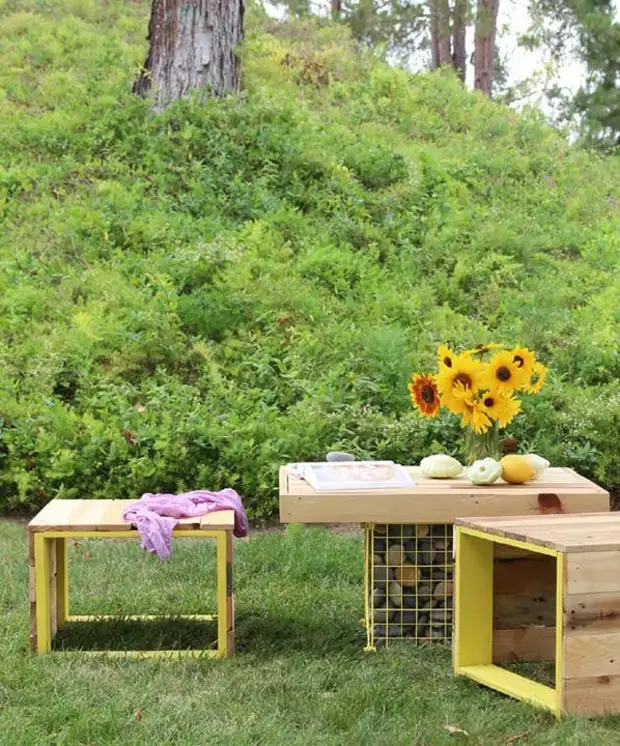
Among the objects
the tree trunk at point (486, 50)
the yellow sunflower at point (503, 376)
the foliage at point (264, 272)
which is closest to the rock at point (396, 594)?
the yellow sunflower at point (503, 376)

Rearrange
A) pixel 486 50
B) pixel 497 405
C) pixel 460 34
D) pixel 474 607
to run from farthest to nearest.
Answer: pixel 460 34 < pixel 486 50 < pixel 497 405 < pixel 474 607

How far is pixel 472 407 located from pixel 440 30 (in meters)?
14.3

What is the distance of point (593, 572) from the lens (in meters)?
2.96

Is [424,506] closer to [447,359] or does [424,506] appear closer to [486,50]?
[447,359]

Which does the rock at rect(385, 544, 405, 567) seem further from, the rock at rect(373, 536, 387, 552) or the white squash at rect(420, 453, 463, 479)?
the white squash at rect(420, 453, 463, 479)

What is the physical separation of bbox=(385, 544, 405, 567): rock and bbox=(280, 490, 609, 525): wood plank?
221mm

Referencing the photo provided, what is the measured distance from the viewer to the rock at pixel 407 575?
3.85m

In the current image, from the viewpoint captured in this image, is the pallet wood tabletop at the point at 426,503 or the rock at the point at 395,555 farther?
A: the rock at the point at 395,555

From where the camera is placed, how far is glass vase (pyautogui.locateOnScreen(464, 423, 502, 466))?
4047mm

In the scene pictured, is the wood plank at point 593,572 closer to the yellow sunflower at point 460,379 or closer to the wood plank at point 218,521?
the yellow sunflower at point 460,379

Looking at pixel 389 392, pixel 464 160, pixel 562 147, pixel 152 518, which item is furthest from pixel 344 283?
pixel 562 147

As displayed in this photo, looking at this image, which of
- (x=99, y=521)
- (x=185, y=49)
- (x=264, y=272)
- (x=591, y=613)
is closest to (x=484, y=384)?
(x=591, y=613)

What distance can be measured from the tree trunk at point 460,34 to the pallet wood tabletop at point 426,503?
41.2 feet

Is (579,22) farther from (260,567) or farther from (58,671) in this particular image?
(58,671)
